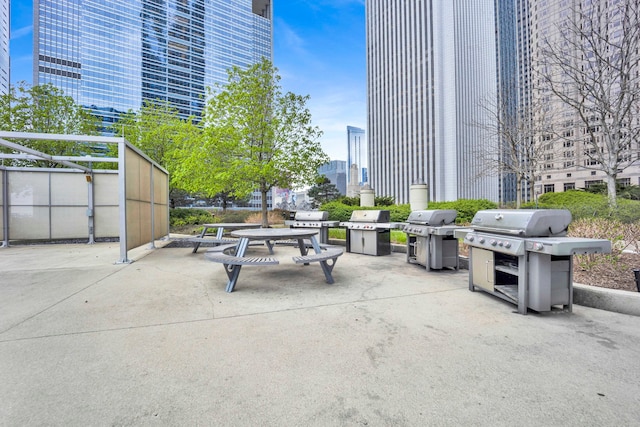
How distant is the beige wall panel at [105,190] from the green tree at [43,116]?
459 centimetres

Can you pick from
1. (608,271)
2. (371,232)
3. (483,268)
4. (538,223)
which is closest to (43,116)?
(371,232)

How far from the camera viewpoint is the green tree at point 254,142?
457 inches

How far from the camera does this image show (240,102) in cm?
1224

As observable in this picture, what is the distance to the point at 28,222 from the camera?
10062 millimetres

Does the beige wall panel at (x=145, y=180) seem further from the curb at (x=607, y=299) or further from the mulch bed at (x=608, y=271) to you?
the mulch bed at (x=608, y=271)

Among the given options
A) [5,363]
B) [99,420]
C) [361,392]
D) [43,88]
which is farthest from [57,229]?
[361,392]

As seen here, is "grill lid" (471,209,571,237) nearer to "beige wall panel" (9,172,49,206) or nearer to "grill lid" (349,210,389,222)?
"grill lid" (349,210,389,222)

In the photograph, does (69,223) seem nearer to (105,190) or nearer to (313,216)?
(105,190)

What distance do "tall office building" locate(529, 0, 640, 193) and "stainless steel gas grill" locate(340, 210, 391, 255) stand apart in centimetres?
818

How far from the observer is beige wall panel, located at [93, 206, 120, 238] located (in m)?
10.7

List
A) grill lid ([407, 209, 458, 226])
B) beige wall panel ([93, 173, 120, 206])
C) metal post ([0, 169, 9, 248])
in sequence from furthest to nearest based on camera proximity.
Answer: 1. beige wall panel ([93, 173, 120, 206])
2. metal post ([0, 169, 9, 248])
3. grill lid ([407, 209, 458, 226])

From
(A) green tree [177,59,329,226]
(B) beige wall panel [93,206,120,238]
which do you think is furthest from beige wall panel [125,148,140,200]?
(B) beige wall panel [93,206,120,238]

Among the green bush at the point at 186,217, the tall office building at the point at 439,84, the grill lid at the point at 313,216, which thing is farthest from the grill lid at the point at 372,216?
the tall office building at the point at 439,84

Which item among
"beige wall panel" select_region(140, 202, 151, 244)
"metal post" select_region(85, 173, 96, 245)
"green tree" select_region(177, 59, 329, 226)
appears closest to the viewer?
"beige wall panel" select_region(140, 202, 151, 244)
